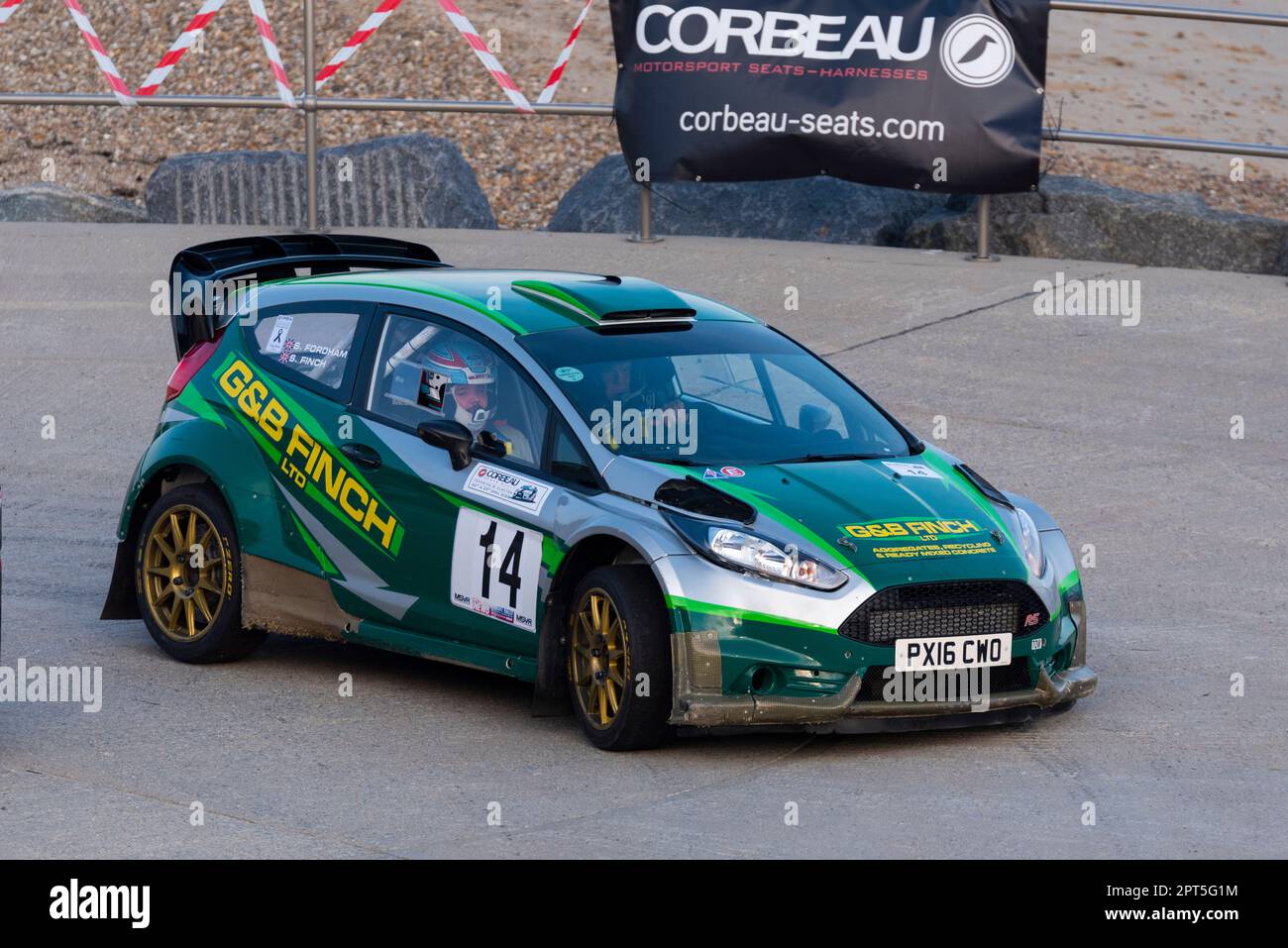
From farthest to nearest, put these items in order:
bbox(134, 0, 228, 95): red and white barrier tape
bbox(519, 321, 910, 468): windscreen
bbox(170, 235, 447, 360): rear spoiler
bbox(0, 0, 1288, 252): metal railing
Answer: bbox(134, 0, 228, 95): red and white barrier tape < bbox(0, 0, 1288, 252): metal railing < bbox(170, 235, 447, 360): rear spoiler < bbox(519, 321, 910, 468): windscreen

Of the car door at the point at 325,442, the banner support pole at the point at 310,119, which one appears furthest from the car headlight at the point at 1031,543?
the banner support pole at the point at 310,119

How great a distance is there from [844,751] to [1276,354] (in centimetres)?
705

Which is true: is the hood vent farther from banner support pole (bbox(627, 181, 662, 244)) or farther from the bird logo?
banner support pole (bbox(627, 181, 662, 244))

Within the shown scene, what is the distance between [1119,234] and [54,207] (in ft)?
28.3

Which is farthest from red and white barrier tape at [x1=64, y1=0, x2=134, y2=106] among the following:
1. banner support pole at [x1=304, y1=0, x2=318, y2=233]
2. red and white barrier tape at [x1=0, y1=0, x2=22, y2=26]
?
banner support pole at [x1=304, y1=0, x2=318, y2=233]

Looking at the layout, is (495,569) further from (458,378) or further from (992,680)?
(992,680)

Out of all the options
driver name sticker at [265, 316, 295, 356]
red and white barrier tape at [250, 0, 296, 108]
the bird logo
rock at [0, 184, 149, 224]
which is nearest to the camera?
driver name sticker at [265, 316, 295, 356]

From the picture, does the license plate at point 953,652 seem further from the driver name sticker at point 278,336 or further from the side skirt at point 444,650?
the driver name sticker at point 278,336

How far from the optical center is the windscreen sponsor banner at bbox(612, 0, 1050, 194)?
1419 centimetres

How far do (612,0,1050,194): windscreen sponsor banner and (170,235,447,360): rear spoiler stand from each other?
4.84 meters

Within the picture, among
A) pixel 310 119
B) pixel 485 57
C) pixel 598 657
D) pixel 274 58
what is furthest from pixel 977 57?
pixel 598 657

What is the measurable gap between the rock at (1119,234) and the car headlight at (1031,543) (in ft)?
26.7
